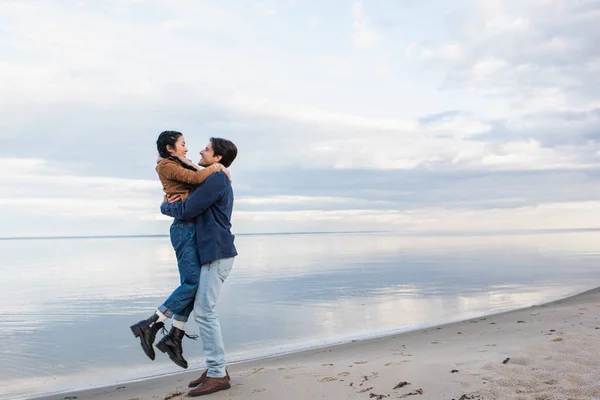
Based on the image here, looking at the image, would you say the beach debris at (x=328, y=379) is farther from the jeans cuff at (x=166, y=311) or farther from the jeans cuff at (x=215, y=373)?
the jeans cuff at (x=166, y=311)

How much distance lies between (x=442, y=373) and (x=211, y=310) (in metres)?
2.30

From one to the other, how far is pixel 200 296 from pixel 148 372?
154 inches

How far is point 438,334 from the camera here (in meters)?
9.43

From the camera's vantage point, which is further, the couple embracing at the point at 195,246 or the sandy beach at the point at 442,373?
the couple embracing at the point at 195,246

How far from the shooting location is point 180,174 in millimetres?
4988

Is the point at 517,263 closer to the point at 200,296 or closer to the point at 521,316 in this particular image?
the point at 521,316

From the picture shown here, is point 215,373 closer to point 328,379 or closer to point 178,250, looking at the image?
point 328,379

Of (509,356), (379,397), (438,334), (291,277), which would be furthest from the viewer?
(291,277)

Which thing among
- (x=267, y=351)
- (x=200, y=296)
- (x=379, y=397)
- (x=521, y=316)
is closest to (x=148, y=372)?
(x=267, y=351)

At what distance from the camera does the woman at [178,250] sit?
5.02m

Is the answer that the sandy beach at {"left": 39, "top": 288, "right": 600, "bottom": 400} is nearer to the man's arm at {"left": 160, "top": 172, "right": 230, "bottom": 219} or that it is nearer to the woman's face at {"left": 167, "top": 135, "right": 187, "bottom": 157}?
the man's arm at {"left": 160, "top": 172, "right": 230, "bottom": 219}

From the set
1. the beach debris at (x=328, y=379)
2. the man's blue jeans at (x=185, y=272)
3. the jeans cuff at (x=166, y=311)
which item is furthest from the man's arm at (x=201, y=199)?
the beach debris at (x=328, y=379)

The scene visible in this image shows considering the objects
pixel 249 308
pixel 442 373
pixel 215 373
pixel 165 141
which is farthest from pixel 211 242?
pixel 249 308

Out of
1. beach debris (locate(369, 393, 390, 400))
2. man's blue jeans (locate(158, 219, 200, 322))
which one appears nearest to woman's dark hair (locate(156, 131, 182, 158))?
man's blue jeans (locate(158, 219, 200, 322))
